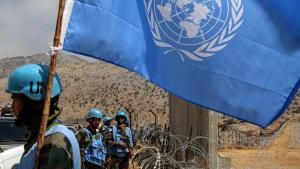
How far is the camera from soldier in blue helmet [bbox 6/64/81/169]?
2836 millimetres

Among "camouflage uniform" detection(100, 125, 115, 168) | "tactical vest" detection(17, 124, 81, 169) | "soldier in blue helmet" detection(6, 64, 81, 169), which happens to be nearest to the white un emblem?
"soldier in blue helmet" detection(6, 64, 81, 169)

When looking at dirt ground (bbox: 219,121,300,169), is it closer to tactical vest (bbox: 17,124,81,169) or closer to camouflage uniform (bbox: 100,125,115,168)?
camouflage uniform (bbox: 100,125,115,168)

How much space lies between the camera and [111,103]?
70188 mm

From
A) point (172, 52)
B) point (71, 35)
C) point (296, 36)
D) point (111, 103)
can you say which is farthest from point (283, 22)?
point (111, 103)

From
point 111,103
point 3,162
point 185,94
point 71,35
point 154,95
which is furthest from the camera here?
point 154,95

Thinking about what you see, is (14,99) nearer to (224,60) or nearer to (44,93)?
(44,93)

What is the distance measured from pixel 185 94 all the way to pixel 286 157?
2001 centimetres

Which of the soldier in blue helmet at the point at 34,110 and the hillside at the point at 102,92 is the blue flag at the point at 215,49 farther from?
the hillside at the point at 102,92

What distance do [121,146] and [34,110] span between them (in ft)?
28.5

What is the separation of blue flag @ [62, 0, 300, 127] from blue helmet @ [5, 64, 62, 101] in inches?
54.9

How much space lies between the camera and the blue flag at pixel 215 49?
4492mm

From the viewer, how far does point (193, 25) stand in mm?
4562

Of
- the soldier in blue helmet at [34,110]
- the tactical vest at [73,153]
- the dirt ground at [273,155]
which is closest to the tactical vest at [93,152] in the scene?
the soldier in blue helmet at [34,110]

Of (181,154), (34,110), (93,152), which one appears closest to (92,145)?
(93,152)
